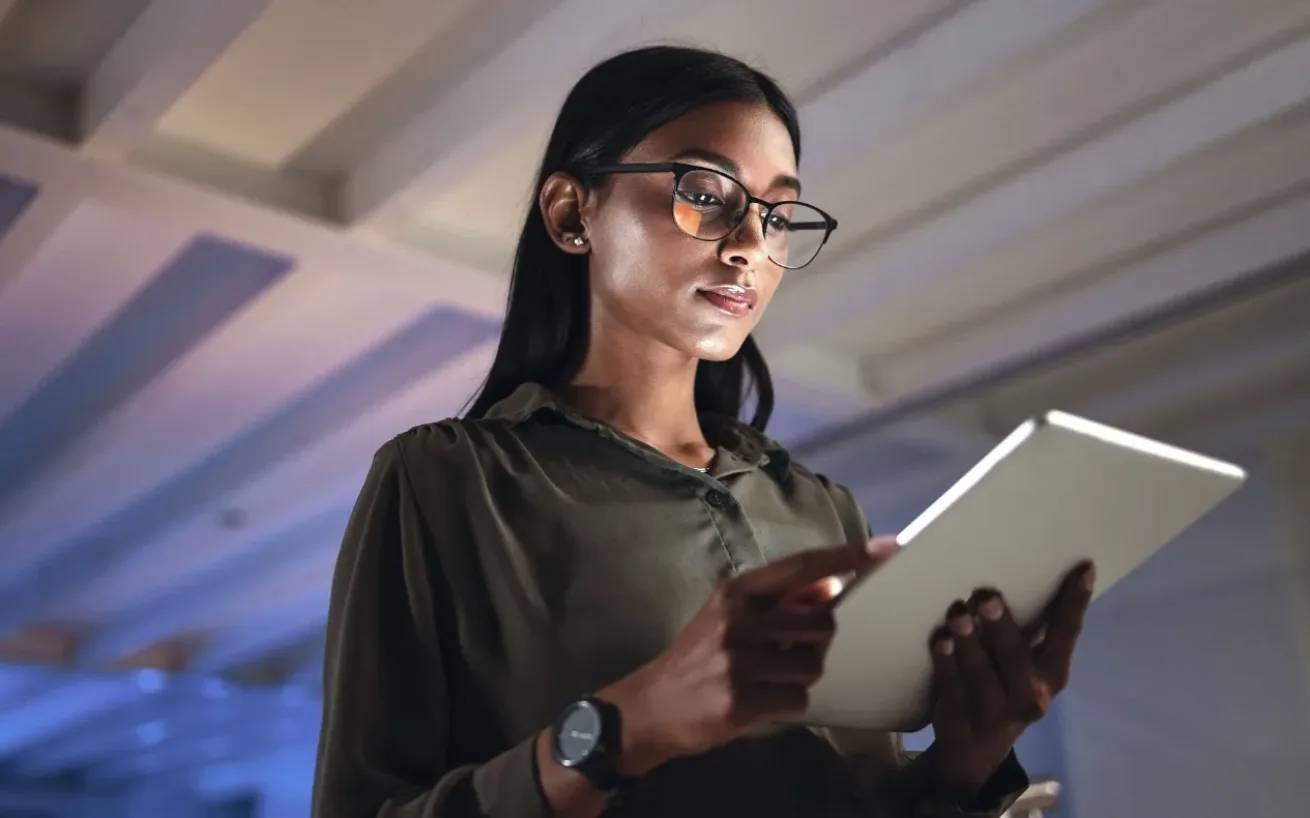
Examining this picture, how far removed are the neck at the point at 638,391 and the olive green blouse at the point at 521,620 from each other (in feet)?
0.18

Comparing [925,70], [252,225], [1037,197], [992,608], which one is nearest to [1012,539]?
[992,608]

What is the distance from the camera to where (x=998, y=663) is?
→ 68 cm

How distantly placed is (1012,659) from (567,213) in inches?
16.8

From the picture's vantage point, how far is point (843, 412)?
114 inches

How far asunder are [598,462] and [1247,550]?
2.22 m

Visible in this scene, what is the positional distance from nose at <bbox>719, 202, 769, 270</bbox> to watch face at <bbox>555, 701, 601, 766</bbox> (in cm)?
33

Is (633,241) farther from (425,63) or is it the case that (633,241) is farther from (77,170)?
(77,170)

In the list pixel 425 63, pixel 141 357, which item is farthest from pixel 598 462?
pixel 141 357

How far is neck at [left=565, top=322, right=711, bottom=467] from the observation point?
844 millimetres

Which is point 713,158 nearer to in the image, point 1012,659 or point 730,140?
point 730,140

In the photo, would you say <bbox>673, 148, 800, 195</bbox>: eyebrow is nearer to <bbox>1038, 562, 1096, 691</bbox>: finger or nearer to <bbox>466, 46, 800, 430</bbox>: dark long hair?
<bbox>466, 46, 800, 430</bbox>: dark long hair

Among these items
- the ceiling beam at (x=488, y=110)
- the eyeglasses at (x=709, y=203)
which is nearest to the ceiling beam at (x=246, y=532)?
the ceiling beam at (x=488, y=110)

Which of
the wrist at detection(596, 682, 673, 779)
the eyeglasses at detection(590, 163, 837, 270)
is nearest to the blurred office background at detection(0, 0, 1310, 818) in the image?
the eyeglasses at detection(590, 163, 837, 270)

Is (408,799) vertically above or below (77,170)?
below
